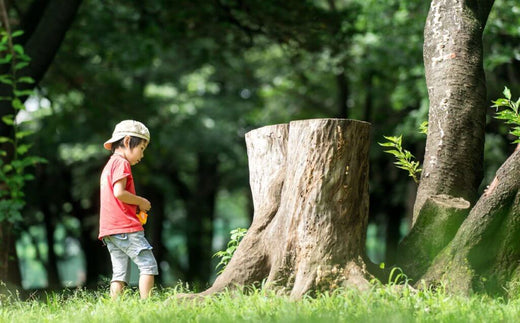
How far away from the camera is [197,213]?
75.8ft

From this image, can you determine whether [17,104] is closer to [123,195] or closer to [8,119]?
[8,119]

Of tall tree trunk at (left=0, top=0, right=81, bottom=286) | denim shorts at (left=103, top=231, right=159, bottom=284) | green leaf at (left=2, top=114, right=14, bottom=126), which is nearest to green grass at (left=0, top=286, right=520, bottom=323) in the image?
denim shorts at (left=103, top=231, right=159, bottom=284)

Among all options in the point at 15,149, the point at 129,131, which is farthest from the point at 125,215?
the point at 15,149

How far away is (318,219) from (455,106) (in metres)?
1.73

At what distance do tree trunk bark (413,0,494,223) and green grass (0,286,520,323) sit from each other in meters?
1.18

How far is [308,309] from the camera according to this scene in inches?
182

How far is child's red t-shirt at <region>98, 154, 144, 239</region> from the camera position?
6.04 meters

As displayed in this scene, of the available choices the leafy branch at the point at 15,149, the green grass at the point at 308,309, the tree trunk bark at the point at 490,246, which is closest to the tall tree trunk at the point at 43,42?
the leafy branch at the point at 15,149

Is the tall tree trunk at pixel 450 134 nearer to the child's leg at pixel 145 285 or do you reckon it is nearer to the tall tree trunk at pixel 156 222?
the child's leg at pixel 145 285

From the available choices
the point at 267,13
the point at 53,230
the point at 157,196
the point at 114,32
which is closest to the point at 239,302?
the point at 267,13

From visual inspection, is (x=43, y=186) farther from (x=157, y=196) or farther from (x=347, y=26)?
(x=347, y=26)

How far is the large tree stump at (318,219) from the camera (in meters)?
5.46

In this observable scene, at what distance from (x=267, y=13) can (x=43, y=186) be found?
13.0 metres

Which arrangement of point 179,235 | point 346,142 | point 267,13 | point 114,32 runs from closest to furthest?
point 346,142, point 267,13, point 114,32, point 179,235
